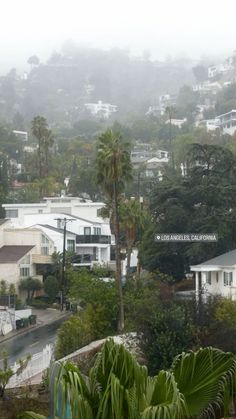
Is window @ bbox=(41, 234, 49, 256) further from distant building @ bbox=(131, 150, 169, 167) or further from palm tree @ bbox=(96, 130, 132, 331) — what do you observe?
distant building @ bbox=(131, 150, 169, 167)

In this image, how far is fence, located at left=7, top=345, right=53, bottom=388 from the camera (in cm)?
3141

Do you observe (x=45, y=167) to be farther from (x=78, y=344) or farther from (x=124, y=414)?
(x=124, y=414)

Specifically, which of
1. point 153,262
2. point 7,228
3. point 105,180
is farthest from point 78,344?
point 7,228

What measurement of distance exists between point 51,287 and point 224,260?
62.4 ft

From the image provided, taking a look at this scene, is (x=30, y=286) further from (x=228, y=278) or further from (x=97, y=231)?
(x=228, y=278)

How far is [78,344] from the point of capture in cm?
3541

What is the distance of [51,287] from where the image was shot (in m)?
59.0

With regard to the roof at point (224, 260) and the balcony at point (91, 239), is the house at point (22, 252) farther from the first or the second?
the roof at point (224, 260)

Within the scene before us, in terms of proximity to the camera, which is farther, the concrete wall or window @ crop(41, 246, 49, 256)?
window @ crop(41, 246, 49, 256)

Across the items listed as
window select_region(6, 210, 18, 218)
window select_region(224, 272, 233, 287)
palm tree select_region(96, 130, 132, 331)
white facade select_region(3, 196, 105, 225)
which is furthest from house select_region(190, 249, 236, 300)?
window select_region(6, 210, 18, 218)

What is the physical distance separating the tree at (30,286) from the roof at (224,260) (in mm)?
18634

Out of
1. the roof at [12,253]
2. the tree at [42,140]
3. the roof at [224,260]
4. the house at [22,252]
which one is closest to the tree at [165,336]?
the roof at [224,260]

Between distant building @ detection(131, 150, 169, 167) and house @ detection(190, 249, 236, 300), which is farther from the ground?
distant building @ detection(131, 150, 169, 167)

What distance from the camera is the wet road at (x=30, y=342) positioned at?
40.5 m
